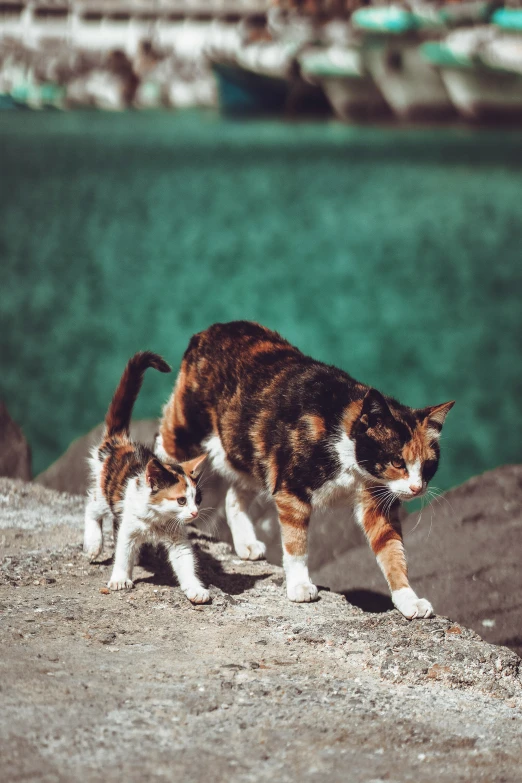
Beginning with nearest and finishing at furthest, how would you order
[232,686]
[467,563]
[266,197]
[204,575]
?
1. [232,686]
2. [204,575]
3. [467,563]
4. [266,197]

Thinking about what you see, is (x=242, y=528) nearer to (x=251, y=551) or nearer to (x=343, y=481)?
(x=251, y=551)

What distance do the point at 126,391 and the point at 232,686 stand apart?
1761 mm

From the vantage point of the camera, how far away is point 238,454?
456cm

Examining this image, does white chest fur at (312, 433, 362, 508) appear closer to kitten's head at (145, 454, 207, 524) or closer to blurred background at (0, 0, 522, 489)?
kitten's head at (145, 454, 207, 524)

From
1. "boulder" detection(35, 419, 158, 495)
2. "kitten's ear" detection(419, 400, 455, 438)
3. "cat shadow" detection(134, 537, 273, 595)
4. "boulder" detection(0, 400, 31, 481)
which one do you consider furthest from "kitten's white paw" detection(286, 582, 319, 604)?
"boulder" detection(0, 400, 31, 481)

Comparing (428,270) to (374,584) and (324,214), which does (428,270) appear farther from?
(374,584)

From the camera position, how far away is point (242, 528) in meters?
4.93

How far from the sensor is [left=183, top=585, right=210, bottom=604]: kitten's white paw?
398 cm

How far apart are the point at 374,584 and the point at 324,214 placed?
72.7 feet

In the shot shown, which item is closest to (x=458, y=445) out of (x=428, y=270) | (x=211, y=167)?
(x=428, y=270)

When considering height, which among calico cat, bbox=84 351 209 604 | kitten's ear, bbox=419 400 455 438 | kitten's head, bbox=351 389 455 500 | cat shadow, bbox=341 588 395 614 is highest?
kitten's ear, bbox=419 400 455 438

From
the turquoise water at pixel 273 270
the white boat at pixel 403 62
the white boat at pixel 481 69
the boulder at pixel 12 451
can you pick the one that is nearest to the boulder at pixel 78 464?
the boulder at pixel 12 451

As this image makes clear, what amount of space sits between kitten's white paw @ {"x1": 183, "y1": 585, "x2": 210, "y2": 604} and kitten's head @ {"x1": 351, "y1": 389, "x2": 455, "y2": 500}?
2.53 feet

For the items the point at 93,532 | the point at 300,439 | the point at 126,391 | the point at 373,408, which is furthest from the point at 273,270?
the point at 373,408
